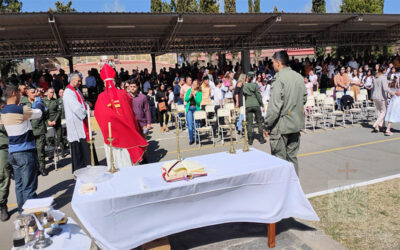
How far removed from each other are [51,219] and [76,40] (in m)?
16.2

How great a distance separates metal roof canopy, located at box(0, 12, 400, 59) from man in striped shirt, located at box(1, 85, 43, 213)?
10.1 meters

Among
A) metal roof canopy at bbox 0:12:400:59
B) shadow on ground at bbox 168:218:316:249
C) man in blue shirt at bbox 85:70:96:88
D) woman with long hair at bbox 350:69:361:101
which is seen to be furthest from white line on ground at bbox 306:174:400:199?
man in blue shirt at bbox 85:70:96:88

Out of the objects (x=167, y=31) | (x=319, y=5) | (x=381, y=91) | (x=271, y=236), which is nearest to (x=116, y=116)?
(x=271, y=236)

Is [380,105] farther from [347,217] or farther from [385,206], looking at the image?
[347,217]

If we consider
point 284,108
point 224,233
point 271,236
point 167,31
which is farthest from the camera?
point 167,31

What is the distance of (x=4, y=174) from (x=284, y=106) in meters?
4.43

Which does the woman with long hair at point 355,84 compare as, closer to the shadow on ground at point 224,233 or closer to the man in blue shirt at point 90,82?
the shadow on ground at point 224,233

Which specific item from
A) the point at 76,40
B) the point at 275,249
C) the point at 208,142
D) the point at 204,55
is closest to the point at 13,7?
the point at 76,40

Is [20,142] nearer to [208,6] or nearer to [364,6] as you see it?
[208,6]

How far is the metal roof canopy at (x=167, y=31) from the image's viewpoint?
14805 mm

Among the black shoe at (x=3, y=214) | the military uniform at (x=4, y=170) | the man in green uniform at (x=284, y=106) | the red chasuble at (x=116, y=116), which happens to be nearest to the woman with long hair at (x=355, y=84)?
the man in green uniform at (x=284, y=106)

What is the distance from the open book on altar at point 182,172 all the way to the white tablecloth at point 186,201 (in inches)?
3.5

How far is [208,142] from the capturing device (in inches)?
392

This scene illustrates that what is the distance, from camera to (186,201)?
3371mm
